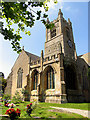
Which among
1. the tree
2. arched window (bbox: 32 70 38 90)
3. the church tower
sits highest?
the church tower

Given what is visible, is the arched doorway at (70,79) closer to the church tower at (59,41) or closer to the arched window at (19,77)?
the church tower at (59,41)

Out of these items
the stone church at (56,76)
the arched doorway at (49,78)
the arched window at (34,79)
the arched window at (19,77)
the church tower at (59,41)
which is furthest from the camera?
the arched window at (19,77)

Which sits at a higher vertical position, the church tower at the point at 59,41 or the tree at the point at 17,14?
the church tower at the point at 59,41

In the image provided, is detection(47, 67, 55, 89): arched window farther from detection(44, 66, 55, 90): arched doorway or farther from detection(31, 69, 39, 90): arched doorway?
detection(31, 69, 39, 90): arched doorway

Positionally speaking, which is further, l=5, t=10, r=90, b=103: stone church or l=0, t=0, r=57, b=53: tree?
l=5, t=10, r=90, b=103: stone church

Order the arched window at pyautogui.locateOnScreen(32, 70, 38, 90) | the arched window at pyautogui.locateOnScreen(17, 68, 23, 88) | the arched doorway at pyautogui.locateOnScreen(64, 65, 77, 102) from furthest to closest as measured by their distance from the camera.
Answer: the arched window at pyautogui.locateOnScreen(17, 68, 23, 88)
the arched window at pyautogui.locateOnScreen(32, 70, 38, 90)
the arched doorway at pyautogui.locateOnScreen(64, 65, 77, 102)

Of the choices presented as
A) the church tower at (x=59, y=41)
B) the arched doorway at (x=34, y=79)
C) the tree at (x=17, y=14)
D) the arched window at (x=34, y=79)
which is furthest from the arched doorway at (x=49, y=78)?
the tree at (x=17, y=14)

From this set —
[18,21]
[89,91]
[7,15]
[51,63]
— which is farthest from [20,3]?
[89,91]

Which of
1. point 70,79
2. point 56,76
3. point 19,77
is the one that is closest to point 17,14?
point 56,76

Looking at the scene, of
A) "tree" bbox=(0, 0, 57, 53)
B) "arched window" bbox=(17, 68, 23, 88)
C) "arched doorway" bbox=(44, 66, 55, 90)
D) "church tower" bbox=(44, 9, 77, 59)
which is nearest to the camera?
"tree" bbox=(0, 0, 57, 53)

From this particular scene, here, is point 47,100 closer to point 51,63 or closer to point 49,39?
point 51,63

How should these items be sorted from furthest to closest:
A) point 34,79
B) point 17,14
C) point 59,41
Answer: point 59,41 < point 34,79 < point 17,14

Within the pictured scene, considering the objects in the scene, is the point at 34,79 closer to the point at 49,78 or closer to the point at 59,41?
the point at 49,78

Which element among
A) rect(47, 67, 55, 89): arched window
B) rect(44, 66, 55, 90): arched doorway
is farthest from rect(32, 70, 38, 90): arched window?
rect(47, 67, 55, 89): arched window
